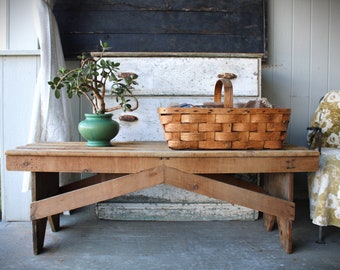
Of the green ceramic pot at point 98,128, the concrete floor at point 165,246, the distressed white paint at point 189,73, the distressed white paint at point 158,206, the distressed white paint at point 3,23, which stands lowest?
the concrete floor at point 165,246

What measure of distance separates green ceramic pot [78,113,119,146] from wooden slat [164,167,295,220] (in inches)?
Answer: 15.7

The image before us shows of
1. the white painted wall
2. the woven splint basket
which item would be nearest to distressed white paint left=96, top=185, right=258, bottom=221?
the white painted wall

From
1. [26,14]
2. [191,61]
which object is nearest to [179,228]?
[191,61]

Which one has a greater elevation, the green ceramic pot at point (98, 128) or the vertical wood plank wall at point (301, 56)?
the vertical wood plank wall at point (301, 56)

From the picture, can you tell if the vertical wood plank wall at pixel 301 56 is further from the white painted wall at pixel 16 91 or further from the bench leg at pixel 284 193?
the white painted wall at pixel 16 91

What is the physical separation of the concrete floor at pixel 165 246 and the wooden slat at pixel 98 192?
272 millimetres

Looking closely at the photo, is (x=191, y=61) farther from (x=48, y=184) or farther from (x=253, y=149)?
(x=48, y=184)

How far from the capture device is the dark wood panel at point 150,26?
2.59 m

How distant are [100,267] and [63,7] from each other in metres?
1.88

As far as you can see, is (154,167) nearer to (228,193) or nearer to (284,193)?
(228,193)

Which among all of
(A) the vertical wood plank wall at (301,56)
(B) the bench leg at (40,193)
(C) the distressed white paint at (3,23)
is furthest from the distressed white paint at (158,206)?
(C) the distressed white paint at (3,23)

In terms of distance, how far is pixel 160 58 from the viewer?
2262mm

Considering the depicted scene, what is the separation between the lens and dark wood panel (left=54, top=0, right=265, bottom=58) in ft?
8.50

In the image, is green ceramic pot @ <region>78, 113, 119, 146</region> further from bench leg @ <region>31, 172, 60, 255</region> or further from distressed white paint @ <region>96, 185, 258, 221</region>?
distressed white paint @ <region>96, 185, 258, 221</region>
